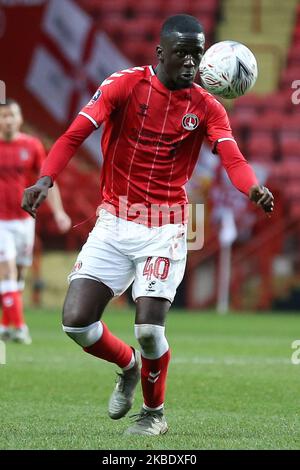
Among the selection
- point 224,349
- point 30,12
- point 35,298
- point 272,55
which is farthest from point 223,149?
point 272,55

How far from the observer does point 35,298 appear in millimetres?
15883

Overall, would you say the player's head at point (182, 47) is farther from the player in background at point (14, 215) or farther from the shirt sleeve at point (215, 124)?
the player in background at point (14, 215)

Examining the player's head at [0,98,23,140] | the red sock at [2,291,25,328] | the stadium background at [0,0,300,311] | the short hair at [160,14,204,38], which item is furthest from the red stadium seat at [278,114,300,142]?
the short hair at [160,14,204,38]

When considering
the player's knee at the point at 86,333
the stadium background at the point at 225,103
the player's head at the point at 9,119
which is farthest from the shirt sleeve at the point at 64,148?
the stadium background at the point at 225,103

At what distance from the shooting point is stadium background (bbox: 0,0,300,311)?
53.0 feet

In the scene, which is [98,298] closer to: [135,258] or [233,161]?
[135,258]

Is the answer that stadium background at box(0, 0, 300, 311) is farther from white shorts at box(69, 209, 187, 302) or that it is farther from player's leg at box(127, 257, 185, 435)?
player's leg at box(127, 257, 185, 435)

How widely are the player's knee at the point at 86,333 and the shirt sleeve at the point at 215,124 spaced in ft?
3.59

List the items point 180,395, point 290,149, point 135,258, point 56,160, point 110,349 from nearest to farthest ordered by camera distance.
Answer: point 56,160, point 135,258, point 110,349, point 180,395, point 290,149

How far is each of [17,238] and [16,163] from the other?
744mm

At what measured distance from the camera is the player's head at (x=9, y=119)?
10.2 meters

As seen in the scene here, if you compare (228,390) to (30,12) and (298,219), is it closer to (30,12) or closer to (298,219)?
(298,219)

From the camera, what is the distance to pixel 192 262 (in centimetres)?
1631

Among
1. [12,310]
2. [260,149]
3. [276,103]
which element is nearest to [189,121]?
[12,310]
